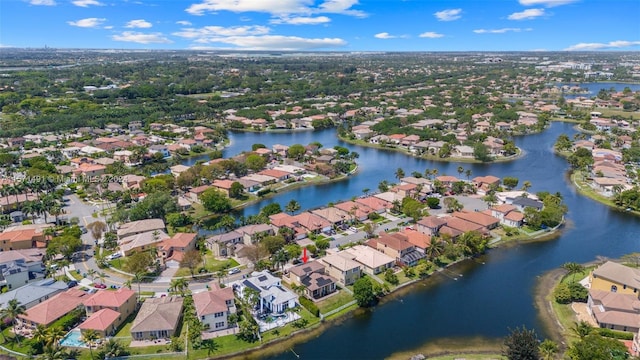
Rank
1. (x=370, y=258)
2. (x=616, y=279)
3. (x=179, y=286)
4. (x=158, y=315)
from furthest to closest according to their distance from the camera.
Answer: (x=370, y=258)
(x=179, y=286)
(x=616, y=279)
(x=158, y=315)

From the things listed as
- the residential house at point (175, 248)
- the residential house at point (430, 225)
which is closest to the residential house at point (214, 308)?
the residential house at point (175, 248)

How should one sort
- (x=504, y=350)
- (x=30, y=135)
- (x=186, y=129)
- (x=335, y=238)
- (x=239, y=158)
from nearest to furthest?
(x=504, y=350)
(x=335, y=238)
(x=239, y=158)
(x=30, y=135)
(x=186, y=129)

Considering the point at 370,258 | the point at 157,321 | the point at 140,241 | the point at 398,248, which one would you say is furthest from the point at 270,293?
the point at 140,241

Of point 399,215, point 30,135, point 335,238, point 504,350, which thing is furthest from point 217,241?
point 30,135

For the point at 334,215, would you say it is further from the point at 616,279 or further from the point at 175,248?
the point at 616,279

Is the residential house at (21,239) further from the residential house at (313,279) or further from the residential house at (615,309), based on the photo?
the residential house at (615,309)

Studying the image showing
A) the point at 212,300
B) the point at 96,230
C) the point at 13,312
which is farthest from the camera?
the point at 96,230

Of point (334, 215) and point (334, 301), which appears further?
point (334, 215)

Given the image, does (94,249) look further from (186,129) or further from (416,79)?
(416,79)
